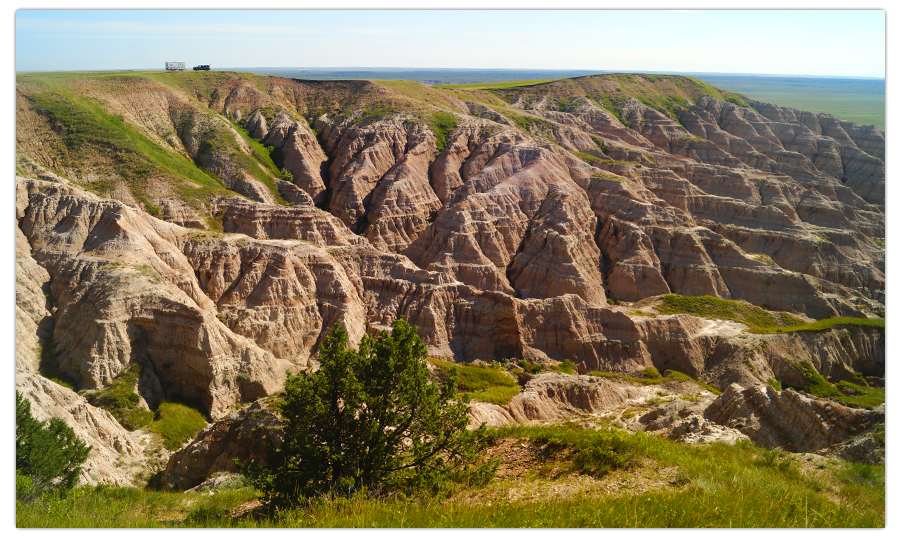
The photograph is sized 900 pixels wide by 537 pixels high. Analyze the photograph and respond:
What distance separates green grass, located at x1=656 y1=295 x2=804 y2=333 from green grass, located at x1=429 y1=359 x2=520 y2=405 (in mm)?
25654

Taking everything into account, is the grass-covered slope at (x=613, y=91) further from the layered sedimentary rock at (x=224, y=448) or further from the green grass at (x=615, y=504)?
the green grass at (x=615, y=504)

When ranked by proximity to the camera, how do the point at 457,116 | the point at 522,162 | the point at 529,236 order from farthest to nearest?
the point at 457,116
the point at 522,162
the point at 529,236

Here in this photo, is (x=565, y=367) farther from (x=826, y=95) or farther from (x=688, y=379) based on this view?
(x=826, y=95)

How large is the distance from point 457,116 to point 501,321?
184ft

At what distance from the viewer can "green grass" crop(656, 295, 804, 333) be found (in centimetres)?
→ 6209

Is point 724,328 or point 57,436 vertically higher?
point 57,436

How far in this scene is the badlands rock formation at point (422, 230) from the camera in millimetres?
42188

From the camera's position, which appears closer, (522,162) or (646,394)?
(646,394)

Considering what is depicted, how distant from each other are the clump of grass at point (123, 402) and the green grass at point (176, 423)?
0.82 meters

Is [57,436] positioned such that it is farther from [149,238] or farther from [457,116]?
[457,116]

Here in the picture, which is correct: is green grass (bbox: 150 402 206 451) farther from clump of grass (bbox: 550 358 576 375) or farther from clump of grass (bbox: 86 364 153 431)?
clump of grass (bbox: 550 358 576 375)

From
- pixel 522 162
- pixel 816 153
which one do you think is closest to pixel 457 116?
pixel 522 162

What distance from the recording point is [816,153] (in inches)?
4500

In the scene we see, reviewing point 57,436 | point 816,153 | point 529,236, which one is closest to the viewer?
point 57,436
